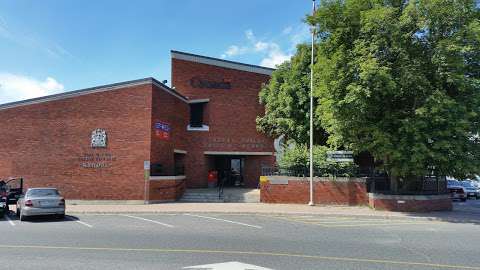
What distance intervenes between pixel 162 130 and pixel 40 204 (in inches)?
406

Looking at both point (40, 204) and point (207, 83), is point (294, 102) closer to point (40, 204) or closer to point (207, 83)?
point (207, 83)

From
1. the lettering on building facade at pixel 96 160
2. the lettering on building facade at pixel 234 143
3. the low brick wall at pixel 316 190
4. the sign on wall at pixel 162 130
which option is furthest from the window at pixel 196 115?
the low brick wall at pixel 316 190

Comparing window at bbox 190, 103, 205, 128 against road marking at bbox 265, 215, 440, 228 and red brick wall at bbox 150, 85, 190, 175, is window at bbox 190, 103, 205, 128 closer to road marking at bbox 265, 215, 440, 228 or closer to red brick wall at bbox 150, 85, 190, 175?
red brick wall at bbox 150, 85, 190, 175

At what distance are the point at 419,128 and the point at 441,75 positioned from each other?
7.79 feet

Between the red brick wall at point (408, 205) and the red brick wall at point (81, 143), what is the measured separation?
13060mm

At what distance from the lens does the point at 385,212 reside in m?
Answer: 19.4

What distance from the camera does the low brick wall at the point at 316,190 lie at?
21.7 meters

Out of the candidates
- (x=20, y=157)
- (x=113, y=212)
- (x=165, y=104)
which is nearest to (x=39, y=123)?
(x=20, y=157)

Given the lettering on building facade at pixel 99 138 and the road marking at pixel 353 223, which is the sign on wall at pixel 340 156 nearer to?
the road marking at pixel 353 223

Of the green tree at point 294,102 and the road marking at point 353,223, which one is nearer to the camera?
the road marking at point 353,223

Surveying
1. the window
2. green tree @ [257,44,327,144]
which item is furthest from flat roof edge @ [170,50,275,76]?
the window

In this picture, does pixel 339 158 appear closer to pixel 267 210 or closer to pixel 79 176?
pixel 267 210

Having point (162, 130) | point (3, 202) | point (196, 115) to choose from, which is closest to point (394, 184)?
point (162, 130)

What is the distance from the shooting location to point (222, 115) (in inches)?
1216
